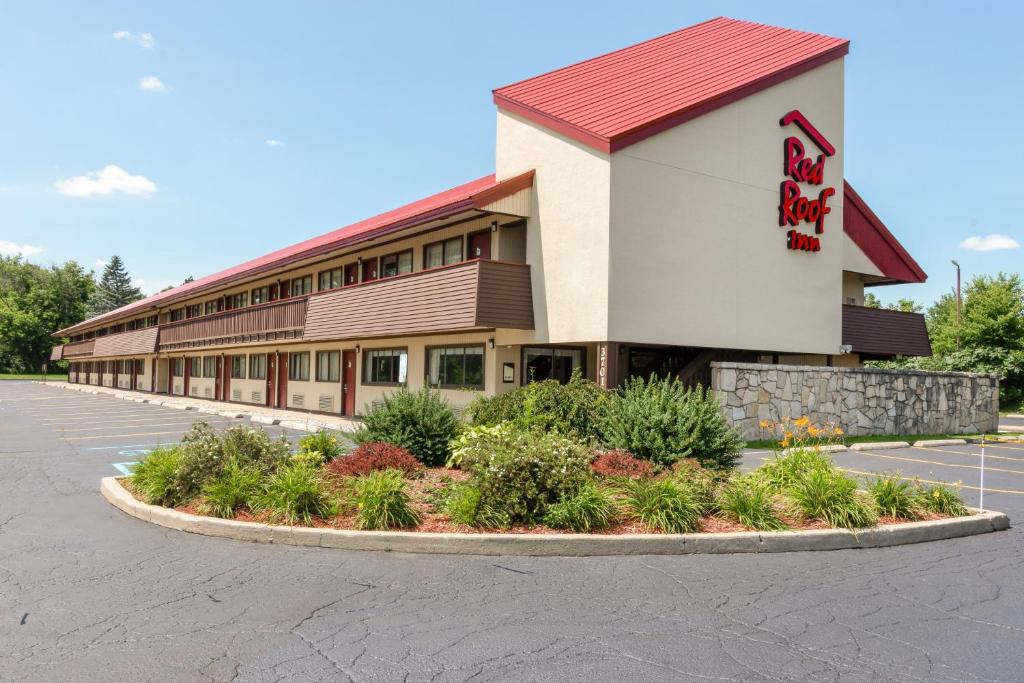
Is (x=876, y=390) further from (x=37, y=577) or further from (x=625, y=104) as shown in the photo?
(x=37, y=577)

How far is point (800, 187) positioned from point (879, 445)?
24.5 feet

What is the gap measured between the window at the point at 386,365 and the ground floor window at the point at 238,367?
14.1 meters

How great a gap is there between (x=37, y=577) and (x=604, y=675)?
16.8ft

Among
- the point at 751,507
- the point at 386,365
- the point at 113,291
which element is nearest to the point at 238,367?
the point at 386,365

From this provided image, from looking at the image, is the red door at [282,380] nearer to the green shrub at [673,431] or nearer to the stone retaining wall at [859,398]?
the stone retaining wall at [859,398]

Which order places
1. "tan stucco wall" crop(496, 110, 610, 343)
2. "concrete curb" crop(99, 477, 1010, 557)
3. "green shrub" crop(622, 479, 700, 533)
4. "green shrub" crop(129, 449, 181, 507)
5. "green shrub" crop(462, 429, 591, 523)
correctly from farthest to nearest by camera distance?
"tan stucco wall" crop(496, 110, 610, 343), "green shrub" crop(129, 449, 181, 507), "green shrub" crop(462, 429, 591, 523), "green shrub" crop(622, 479, 700, 533), "concrete curb" crop(99, 477, 1010, 557)

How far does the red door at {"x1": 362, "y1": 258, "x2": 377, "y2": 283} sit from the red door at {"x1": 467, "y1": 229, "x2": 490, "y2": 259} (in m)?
6.53

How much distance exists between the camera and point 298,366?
3294 centimetres

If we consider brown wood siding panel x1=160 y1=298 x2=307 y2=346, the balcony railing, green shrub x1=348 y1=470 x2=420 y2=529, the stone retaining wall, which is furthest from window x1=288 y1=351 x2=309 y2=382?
green shrub x1=348 y1=470 x2=420 y2=529

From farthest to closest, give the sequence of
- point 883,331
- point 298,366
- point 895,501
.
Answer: point 298,366, point 883,331, point 895,501

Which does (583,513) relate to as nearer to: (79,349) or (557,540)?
(557,540)

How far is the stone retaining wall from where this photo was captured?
1838cm

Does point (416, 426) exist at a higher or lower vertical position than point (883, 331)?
lower

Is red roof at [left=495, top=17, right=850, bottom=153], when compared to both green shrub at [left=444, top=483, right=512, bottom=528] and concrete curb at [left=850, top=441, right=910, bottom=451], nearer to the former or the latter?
concrete curb at [left=850, top=441, right=910, bottom=451]
